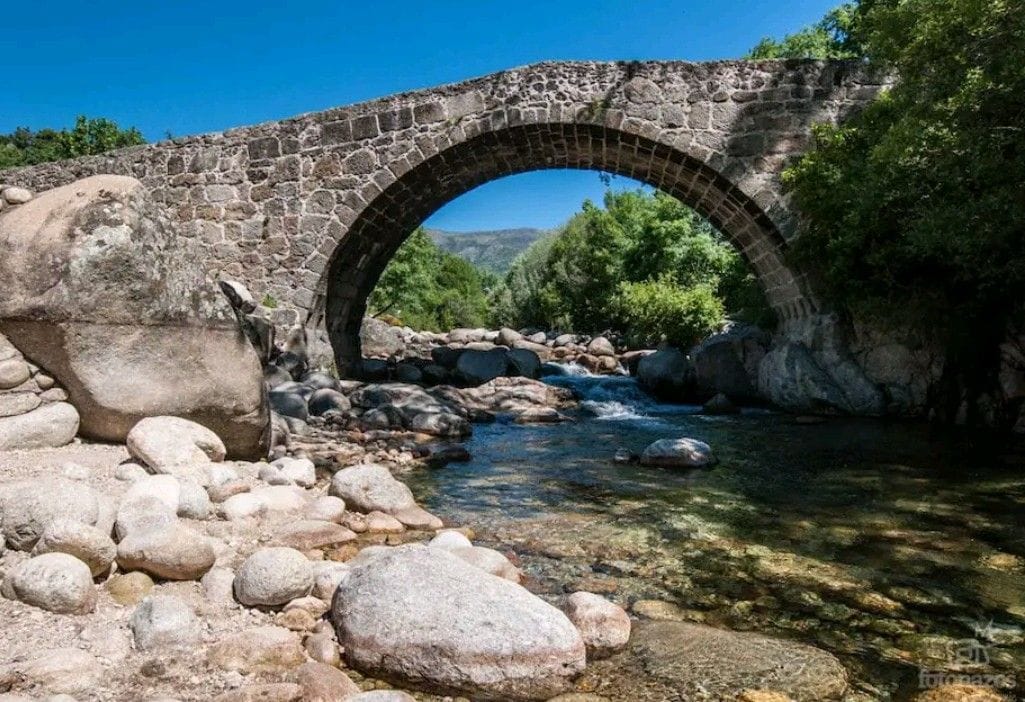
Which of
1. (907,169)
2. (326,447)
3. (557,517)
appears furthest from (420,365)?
(557,517)

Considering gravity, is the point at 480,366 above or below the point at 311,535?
above

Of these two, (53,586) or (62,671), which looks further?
(53,586)

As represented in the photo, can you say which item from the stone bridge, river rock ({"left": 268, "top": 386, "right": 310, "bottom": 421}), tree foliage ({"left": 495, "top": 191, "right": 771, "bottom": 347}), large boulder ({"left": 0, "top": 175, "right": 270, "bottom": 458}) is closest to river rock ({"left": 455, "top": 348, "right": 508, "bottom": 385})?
the stone bridge

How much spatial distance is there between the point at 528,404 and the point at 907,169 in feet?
20.2

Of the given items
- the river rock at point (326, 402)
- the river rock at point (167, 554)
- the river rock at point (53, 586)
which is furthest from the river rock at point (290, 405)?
the river rock at point (53, 586)

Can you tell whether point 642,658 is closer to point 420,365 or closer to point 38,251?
point 38,251

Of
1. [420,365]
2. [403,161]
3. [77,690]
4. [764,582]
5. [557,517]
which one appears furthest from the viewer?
[420,365]

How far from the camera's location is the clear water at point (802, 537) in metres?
2.77

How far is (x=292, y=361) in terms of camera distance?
445 inches

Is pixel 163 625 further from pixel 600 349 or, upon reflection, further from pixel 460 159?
pixel 600 349

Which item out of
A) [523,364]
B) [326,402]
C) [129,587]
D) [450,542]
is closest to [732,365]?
[523,364]

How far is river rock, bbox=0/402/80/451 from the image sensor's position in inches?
156

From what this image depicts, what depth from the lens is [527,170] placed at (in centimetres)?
1296

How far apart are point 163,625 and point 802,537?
334cm
